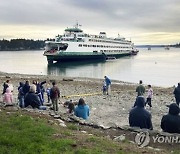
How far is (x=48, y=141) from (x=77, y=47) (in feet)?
274

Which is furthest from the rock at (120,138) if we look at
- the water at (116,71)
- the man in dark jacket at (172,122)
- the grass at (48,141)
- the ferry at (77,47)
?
the ferry at (77,47)

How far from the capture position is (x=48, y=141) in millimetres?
7492

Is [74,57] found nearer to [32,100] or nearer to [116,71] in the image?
[116,71]

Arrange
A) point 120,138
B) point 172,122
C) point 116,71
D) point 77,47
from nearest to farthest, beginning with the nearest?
point 172,122, point 120,138, point 116,71, point 77,47

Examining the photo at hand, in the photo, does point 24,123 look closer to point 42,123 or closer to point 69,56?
point 42,123

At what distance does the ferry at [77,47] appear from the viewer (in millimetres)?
86500

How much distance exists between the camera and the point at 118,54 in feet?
406

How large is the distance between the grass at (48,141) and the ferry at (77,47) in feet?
250

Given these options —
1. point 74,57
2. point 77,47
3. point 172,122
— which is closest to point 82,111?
point 172,122

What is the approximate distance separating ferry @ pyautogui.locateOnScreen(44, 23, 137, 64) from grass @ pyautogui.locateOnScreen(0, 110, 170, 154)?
76.4m

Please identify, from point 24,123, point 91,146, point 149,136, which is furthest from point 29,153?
point 149,136

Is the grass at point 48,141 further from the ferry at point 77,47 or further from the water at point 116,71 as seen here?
the ferry at point 77,47

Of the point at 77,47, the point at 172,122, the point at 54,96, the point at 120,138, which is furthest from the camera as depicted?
the point at 77,47

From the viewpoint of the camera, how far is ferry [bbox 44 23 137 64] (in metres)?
86.5
